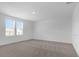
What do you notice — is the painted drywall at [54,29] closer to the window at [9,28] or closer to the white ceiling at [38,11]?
the white ceiling at [38,11]

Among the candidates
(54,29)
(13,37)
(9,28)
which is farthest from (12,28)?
(54,29)

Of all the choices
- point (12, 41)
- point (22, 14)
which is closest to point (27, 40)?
point (12, 41)

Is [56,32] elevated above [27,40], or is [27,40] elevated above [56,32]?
[56,32]

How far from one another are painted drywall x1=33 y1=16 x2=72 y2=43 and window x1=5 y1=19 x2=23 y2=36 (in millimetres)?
502

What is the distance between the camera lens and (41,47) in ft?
9.66

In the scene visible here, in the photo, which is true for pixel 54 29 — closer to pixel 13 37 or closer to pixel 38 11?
pixel 38 11

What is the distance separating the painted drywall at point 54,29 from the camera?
7.44 feet

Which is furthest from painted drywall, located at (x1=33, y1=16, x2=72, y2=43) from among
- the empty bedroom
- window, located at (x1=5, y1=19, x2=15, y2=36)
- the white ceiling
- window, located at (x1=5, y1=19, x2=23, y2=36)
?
window, located at (x1=5, y1=19, x2=15, y2=36)

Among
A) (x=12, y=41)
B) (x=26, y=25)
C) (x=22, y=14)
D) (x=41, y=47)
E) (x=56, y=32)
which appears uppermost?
(x=22, y=14)

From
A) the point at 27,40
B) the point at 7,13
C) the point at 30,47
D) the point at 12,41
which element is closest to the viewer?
the point at 7,13

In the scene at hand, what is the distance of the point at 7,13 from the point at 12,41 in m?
0.74

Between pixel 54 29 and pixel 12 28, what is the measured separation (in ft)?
3.85

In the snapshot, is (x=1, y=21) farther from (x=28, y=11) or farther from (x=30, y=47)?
(x=30, y=47)

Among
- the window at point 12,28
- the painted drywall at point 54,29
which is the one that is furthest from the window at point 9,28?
the painted drywall at point 54,29
